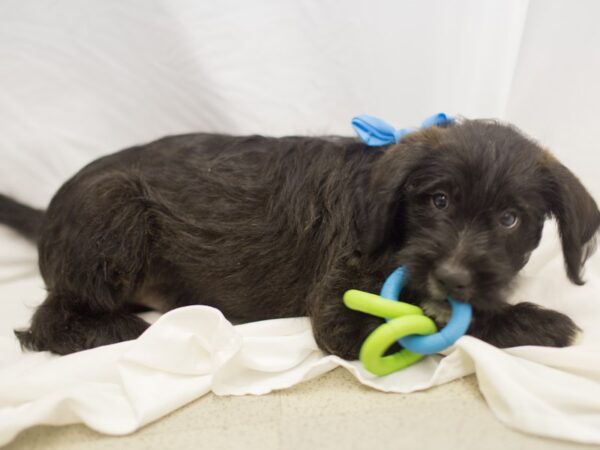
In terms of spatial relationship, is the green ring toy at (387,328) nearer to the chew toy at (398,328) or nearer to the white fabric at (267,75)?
the chew toy at (398,328)

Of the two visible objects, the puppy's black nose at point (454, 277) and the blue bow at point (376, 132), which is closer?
the puppy's black nose at point (454, 277)

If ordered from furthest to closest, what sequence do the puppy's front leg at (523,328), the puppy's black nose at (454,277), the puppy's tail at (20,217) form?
1. the puppy's tail at (20,217)
2. the puppy's front leg at (523,328)
3. the puppy's black nose at (454,277)

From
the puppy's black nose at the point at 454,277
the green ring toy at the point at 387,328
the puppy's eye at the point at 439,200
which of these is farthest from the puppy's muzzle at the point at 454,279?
the puppy's eye at the point at 439,200

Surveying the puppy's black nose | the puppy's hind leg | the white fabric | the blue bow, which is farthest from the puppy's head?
the puppy's hind leg

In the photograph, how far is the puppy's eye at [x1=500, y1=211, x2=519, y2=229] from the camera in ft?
6.59

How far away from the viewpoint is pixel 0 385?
1957mm

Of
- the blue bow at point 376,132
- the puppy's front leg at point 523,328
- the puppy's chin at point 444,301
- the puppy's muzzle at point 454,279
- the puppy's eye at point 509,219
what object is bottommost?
the puppy's front leg at point 523,328

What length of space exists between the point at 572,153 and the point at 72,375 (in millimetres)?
2668

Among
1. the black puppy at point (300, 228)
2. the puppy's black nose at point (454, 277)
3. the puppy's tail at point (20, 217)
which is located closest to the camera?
the puppy's black nose at point (454, 277)

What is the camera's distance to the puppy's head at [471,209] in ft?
6.33

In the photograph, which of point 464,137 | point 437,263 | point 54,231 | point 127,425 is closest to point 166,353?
point 127,425

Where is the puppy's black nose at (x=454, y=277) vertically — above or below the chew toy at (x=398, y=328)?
above

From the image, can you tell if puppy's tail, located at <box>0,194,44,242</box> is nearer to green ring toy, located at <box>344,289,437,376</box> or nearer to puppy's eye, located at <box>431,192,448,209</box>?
green ring toy, located at <box>344,289,437,376</box>

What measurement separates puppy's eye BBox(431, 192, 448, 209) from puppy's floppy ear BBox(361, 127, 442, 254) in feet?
0.35
